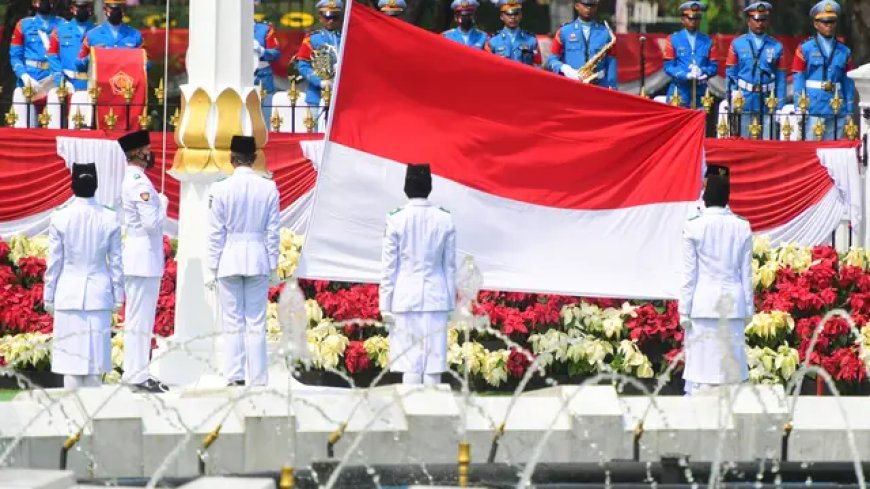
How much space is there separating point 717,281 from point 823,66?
868 cm

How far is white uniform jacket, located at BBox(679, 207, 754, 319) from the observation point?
14.4 m

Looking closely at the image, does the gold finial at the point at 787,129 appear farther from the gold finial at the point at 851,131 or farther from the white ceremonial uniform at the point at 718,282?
the white ceremonial uniform at the point at 718,282

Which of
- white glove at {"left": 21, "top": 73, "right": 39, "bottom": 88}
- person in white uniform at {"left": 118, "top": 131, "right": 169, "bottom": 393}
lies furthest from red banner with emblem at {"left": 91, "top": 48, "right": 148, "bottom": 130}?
person in white uniform at {"left": 118, "top": 131, "right": 169, "bottom": 393}

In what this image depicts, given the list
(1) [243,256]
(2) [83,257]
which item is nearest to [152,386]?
(2) [83,257]

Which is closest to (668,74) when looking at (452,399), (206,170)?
(206,170)

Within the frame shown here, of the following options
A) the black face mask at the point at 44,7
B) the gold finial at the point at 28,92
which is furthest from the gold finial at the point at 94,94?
the black face mask at the point at 44,7

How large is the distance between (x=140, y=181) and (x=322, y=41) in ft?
24.6

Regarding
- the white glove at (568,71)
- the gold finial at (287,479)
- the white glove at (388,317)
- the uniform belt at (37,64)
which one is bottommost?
the gold finial at (287,479)

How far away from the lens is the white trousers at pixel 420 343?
14.6m

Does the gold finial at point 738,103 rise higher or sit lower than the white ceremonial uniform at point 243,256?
higher

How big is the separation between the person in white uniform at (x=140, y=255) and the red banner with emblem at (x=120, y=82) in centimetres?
468

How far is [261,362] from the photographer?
14.5m

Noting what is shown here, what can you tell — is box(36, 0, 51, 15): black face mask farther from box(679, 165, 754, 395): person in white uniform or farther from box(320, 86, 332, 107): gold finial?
box(679, 165, 754, 395): person in white uniform

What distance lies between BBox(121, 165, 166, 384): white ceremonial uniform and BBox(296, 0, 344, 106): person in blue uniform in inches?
239
